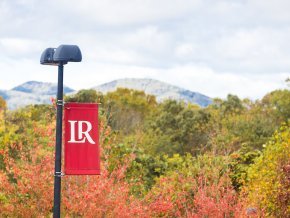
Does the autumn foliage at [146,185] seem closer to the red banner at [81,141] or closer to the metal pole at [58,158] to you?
the metal pole at [58,158]

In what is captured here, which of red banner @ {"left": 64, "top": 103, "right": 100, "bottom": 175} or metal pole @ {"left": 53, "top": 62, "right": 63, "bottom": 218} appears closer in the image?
red banner @ {"left": 64, "top": 103, "right": 100, "bottom": 175}

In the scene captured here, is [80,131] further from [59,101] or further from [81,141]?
[59,101]

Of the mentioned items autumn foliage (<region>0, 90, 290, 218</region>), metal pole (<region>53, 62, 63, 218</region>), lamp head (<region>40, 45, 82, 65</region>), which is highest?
lamp head (<region>40, 45, 82, 65</region>)

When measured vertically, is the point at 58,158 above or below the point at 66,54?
below

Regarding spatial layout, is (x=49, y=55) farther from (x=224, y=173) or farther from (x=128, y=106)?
(x=128, y=106)

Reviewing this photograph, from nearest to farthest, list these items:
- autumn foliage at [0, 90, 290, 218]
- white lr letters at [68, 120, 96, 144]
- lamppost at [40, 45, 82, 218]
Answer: white lr letters at [68, 120, 96, 144], lamppost at [40, 45, 82, 218], autumn foliage at [0, 90, 290, 218]

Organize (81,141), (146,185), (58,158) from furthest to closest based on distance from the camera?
(146,185) < (58,158) < (81,141)

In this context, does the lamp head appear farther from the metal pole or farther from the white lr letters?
the white lr letters

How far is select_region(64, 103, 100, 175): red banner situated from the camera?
908 cm

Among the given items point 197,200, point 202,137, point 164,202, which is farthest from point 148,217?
point 202,137

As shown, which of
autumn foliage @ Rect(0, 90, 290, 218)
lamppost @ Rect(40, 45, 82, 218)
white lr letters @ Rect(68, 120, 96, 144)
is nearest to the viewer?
white lr letters @ Rect(68, 120, 96, 144)

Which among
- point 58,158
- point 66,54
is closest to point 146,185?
point 58,158

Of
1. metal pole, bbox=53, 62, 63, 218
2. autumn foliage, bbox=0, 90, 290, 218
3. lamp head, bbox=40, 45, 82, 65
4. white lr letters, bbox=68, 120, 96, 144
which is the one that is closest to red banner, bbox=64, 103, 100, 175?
white lr letters, bbox=68, 120, 96, 144

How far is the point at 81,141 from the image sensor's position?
908 cm
